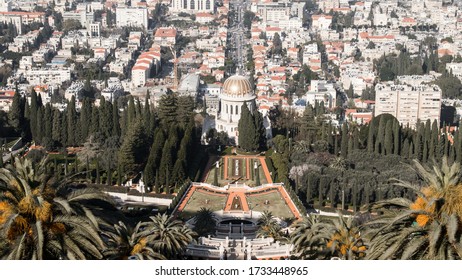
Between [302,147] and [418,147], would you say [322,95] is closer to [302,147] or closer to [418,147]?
[302,147]

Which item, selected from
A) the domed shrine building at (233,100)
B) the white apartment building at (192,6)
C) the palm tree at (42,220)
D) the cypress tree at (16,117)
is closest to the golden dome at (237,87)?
the domed shrine building at (233,100)

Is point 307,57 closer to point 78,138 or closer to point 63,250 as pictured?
point 78,138

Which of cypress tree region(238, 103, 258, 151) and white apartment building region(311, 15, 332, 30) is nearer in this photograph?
cypress tree region(238, 103, 258, 151)

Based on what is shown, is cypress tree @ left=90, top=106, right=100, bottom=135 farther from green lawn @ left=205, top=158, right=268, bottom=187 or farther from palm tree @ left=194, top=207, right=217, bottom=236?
palm tree @ left=194, top=207, right=217, bottom=236

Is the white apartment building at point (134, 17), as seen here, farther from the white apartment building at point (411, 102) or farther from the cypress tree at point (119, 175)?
the cypress tree at point (119, 175)

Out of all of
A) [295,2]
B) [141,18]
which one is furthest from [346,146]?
[295,2]

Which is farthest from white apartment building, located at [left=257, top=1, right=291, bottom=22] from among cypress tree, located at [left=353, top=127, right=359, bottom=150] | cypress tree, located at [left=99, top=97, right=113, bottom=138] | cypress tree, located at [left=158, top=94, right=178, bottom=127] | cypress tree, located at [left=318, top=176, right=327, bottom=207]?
cypress tree, located at [left=318, top=176, right=327, bottom=207]

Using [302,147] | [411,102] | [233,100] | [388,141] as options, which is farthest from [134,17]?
[388,141]
